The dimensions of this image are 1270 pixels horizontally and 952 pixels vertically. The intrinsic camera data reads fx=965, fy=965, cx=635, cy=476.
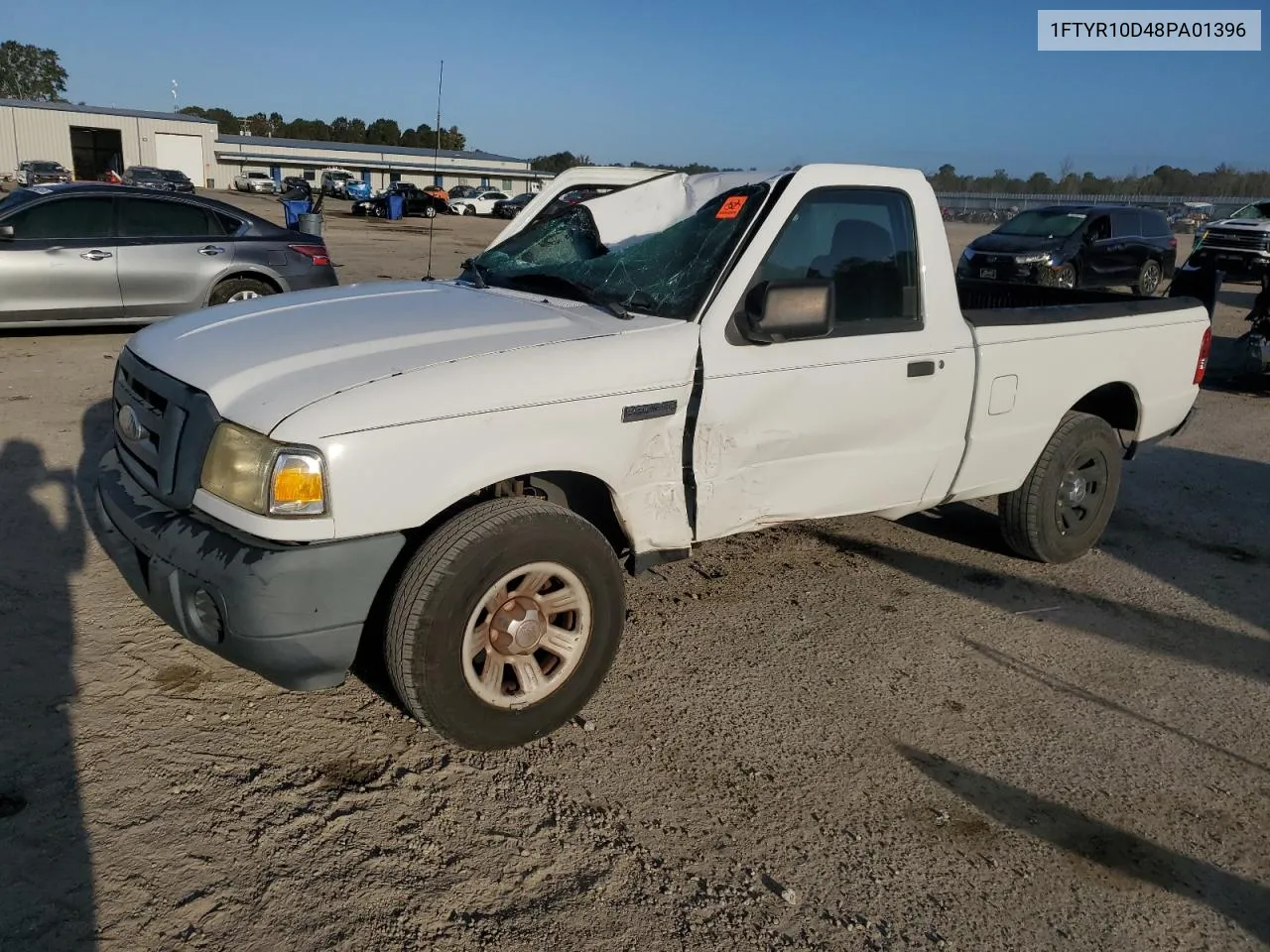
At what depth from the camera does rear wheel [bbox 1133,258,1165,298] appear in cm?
1869

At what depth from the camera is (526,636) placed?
314 cm

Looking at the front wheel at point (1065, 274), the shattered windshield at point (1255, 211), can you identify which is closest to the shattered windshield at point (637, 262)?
the front wheel at point (1065, 274)

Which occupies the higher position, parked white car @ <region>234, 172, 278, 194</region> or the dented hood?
parked white car @ <region>234, 172, 278, 194</region>

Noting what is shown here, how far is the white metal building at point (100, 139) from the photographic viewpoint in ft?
210

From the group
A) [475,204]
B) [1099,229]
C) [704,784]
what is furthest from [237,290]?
[475,204]

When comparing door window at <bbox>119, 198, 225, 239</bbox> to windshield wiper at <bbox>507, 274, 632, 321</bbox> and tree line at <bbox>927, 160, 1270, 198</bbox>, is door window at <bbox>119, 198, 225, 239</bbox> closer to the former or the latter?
windshield wiper at <bbox>507, 274, 632, 321</bbox>

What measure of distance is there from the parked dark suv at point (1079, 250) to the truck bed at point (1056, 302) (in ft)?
34.7

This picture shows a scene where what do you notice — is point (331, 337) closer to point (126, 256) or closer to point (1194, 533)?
point (1194, 533)

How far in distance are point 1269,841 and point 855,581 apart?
213cm

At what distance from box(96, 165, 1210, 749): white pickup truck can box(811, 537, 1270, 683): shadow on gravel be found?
0.34m

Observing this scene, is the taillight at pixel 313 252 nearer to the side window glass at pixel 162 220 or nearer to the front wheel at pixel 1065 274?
the side window glass at pixel 162 220

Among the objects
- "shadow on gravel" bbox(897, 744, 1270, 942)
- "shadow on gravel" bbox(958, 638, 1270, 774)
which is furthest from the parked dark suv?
"shadow on gravel" bbox(897, 744, 1270, 942)

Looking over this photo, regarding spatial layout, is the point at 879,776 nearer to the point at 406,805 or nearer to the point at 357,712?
the point at 406,805

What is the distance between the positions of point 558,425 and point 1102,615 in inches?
117
